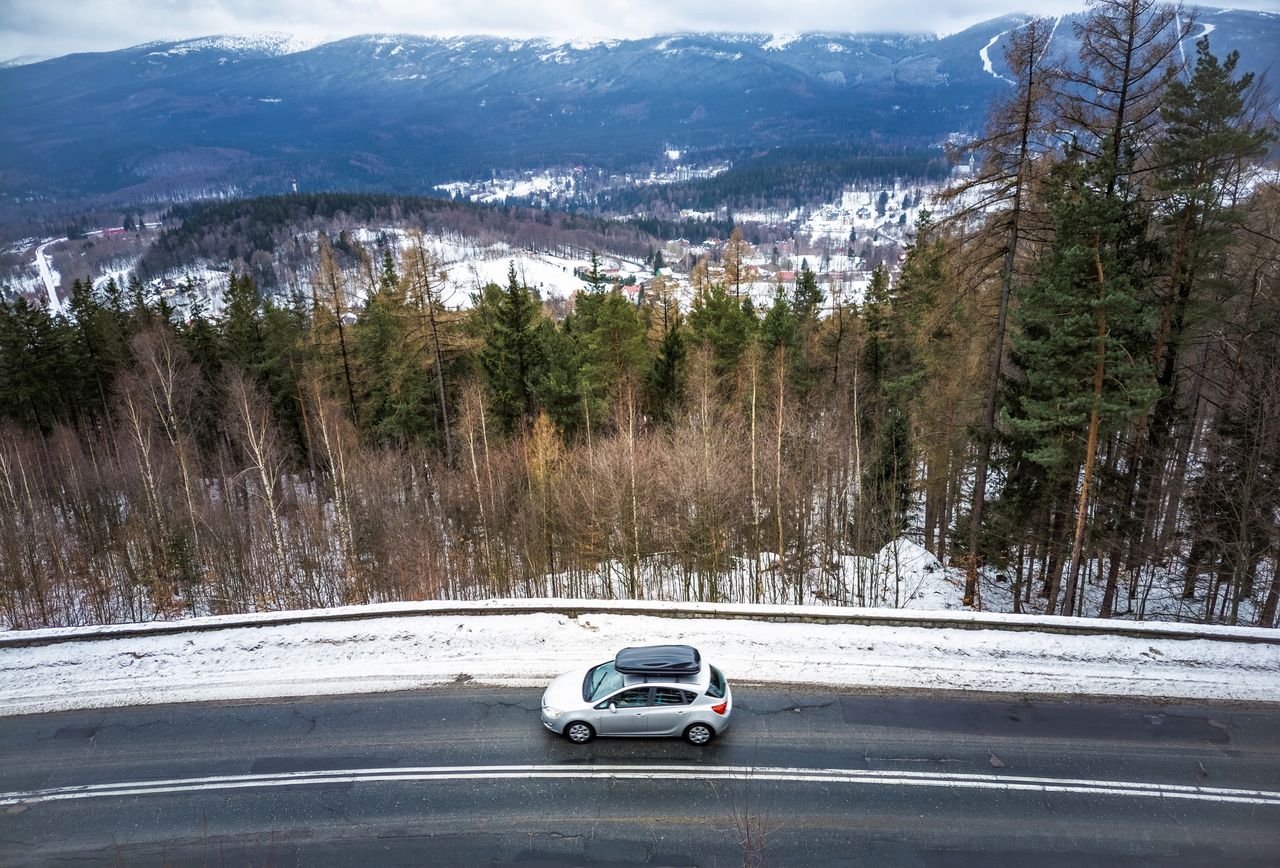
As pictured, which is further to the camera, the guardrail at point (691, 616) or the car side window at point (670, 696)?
the guardrail at point (691, 616)

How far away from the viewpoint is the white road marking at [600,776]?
432 inches

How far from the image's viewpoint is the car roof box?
12180 mm

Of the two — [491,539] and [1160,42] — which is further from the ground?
[1160,42]

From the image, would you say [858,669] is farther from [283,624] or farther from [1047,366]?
[283,624]

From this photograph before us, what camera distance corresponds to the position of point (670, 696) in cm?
1198

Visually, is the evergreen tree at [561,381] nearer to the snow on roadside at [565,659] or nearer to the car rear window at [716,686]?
the snow on roadside at [565,659]

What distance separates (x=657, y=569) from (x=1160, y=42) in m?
20.1

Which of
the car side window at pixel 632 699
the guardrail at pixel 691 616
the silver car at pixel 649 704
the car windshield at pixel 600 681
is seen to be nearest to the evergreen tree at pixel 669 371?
the guardrail at pixel 691 616

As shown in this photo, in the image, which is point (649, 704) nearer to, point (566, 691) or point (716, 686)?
point (716, 686)

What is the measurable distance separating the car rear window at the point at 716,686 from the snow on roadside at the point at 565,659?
1.63 meters

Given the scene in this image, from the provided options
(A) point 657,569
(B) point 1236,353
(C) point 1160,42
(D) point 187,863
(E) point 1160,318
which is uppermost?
(C) point 1160,42

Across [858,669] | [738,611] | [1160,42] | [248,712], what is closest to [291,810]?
[248,712]

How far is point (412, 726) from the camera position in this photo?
12.8m

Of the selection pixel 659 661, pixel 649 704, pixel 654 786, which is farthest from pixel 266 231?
pixel 654 786
